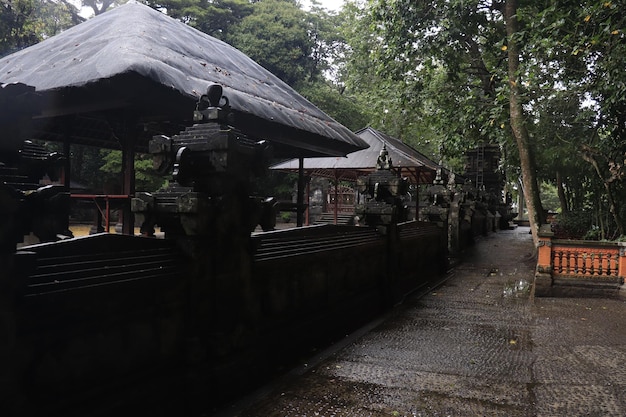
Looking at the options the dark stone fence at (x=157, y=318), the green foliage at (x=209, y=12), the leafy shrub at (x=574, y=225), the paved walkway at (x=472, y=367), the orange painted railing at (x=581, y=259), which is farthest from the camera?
the green foliage at (x=209, y=12)

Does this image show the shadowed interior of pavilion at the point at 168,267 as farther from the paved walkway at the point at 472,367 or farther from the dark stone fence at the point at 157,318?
the paved walkway at the point at 472,367

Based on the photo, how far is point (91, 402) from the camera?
10.5 ft

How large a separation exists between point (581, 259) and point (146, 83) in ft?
31.3

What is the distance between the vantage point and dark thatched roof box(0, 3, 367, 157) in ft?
20.5

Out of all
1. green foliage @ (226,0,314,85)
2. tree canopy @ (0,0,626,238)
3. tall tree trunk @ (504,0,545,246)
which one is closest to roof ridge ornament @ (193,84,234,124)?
tree canopy @ (0,0,626,238)

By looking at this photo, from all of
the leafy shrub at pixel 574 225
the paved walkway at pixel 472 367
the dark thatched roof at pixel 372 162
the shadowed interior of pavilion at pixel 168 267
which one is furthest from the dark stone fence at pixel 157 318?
the leafy shrub at pixel 574 225

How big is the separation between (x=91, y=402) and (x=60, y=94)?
4.91 meters

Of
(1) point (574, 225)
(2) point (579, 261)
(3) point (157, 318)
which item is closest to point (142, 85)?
(3) point (157, 318)

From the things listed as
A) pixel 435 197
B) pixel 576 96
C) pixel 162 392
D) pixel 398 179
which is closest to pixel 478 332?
pixel 398 179

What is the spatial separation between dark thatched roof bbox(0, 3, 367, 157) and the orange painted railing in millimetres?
5095

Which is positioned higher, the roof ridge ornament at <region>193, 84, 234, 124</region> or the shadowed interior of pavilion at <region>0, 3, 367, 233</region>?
the shadowed interior of pavilion at <region>0, 3, 367, 233</region>

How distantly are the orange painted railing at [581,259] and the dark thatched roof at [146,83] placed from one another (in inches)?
201

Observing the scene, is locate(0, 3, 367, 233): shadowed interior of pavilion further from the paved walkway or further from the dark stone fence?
the paved walkway

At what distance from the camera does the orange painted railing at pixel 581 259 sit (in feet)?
33.0
